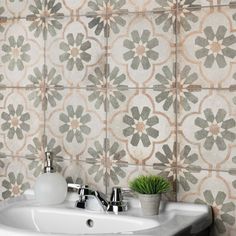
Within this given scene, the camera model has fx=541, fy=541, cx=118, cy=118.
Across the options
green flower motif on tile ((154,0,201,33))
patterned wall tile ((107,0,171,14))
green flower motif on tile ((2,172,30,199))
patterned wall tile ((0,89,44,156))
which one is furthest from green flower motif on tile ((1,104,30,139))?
green flower motif on tile ((154,0,201,33))

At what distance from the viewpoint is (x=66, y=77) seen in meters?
1.76

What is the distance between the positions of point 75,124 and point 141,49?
330 mm

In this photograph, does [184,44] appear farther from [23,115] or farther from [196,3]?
[23,115]

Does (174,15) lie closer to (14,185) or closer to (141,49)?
(141,49)

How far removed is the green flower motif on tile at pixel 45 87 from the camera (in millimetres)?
1775

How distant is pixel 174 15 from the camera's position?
5.18 ft

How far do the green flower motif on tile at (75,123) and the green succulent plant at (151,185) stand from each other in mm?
282

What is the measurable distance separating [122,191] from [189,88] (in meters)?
0.37

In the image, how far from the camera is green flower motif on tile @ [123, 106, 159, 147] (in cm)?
163

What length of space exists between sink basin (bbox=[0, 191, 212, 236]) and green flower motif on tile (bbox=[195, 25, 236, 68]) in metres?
0.42

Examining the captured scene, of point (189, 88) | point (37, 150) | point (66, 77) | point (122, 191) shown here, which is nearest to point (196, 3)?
point (189, 88)

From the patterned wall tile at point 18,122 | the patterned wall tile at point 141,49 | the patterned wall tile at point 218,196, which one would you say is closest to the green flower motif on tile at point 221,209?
the patterned wall tile at point 218,196

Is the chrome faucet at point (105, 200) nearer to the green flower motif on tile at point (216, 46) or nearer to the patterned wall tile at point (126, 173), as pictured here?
the patterned wall tile at point (126, 173)

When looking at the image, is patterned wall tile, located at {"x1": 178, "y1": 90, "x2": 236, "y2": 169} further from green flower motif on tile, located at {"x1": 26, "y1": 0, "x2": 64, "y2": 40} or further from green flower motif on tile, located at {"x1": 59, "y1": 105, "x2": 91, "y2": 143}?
green flower motif on tile, located at {"x1": 26, "y1": 0, "x2": 64, "y2": 40}
